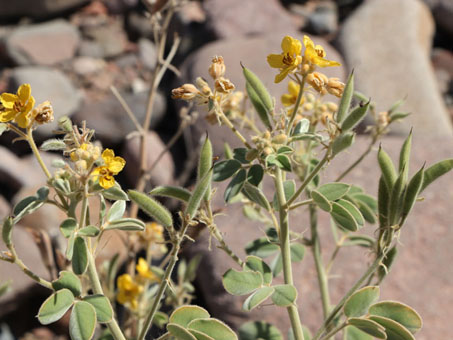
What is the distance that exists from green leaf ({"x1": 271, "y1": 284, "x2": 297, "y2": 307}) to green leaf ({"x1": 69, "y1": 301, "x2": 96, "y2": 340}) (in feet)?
0.76

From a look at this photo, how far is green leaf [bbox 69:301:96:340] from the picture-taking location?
0.72m

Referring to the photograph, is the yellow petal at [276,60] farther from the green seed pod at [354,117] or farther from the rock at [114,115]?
the rock at [114,115]

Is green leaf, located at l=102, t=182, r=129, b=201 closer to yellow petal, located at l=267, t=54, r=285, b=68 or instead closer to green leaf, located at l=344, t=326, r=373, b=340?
yellow petal, located at l=267, t=54, r=285, b=68

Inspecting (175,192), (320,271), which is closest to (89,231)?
(175,192)

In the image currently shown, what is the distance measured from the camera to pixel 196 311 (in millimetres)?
774

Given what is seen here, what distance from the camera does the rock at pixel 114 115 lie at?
2783mm

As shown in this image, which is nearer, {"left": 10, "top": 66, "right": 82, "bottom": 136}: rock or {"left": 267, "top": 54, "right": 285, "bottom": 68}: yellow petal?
{"left": 267, "top": 54, "right": 285, "bottom": 68}: yellow petal

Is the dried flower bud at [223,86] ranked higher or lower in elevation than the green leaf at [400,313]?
higher

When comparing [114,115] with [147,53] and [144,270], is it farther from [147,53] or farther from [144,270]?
[144,270]

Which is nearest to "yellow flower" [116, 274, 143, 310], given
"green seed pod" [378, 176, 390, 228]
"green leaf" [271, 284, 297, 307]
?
"green leaf" [271, 284, 297, 307]

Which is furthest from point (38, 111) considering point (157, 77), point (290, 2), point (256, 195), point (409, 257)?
point (290, 2)

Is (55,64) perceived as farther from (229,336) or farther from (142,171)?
(229,336)

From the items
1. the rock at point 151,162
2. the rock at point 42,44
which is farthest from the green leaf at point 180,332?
the rock at point 42,44

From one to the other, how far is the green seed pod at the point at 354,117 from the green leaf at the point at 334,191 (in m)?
0.12
